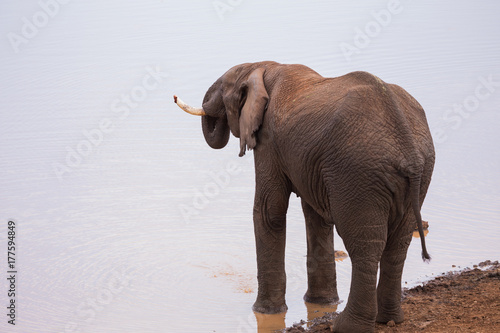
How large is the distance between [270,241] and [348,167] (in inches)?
66.7

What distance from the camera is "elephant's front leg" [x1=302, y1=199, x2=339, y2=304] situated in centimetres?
803

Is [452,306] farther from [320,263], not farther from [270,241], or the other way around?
[270,241]

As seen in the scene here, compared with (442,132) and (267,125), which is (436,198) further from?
(267,125)

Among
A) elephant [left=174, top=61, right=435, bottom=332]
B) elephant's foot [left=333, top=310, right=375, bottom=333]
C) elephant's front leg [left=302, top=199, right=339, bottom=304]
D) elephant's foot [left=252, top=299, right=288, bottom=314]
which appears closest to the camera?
elephant [left=174, top=61, right=435, bottom=332]

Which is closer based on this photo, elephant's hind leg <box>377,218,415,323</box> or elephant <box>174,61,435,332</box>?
elephant <box>174,61,435,332</box>

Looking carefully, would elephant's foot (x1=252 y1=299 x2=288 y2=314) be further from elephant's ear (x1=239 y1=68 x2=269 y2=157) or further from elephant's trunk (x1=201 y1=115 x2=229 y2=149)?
elephant's trunk (x1=201 y1=115 x2=229 y2=149)

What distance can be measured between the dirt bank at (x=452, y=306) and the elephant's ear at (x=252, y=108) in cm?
173

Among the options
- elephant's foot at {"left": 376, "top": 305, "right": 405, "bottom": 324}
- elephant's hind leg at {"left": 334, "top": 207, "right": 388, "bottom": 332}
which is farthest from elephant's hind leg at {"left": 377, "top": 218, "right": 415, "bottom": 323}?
elephant's hind leg at {"left": 334, "top": 207, "right": 388, "bottom": 332}

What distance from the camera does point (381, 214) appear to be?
6379mm

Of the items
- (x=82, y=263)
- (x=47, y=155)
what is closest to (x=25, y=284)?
(x=82, y=263)

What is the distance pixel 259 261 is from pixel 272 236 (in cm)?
28

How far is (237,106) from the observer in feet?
26.5

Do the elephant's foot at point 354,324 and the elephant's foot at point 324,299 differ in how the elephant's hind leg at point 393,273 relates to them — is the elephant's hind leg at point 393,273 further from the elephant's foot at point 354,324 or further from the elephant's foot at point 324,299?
the elephant's foot at point 324,299

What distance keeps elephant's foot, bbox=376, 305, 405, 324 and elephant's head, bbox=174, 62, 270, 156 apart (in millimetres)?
1831
